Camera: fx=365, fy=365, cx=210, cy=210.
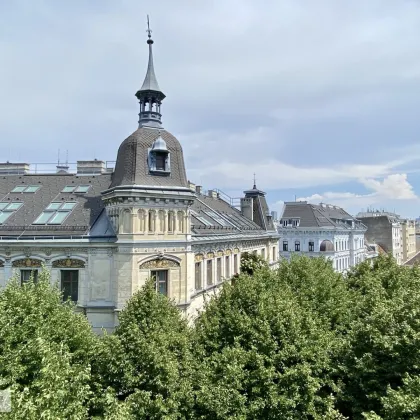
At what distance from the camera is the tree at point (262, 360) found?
642 inches

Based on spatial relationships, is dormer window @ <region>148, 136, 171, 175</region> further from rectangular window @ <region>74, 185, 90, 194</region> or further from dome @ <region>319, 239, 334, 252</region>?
dome @ <region>319, 239, 334, 252</region>

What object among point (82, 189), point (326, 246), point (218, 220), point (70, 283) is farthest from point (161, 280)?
point (326, 246)

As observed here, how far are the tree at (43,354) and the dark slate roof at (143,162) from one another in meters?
9.58

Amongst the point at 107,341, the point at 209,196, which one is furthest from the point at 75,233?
the point at 209,196

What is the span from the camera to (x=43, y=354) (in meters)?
14.9

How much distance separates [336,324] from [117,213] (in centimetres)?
1763

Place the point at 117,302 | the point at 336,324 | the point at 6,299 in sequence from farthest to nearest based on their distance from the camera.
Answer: the point at 117,302 → the point at 336,324 → the point at 6,299

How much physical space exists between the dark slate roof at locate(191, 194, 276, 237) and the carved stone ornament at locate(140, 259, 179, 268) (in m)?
4.82

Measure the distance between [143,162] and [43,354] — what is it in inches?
686

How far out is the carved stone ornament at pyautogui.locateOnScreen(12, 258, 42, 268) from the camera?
29578mm

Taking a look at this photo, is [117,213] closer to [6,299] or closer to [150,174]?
[150,174]

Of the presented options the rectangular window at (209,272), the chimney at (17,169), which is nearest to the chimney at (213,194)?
the rectangular window at (209,272)

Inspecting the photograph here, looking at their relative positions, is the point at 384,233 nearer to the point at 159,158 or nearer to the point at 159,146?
the point at 159,158

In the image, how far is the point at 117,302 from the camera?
2752 cm
